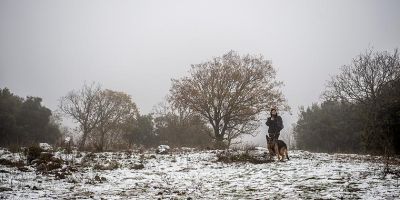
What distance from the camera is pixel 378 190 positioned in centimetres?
710

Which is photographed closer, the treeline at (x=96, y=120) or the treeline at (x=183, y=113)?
the treeline at (x=183, y=113)

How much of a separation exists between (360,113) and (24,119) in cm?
4251

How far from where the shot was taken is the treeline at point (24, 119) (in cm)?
3703

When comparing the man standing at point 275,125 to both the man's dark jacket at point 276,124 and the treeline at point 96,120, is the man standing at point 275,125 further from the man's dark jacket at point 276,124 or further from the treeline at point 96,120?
the treeline at point 96,120

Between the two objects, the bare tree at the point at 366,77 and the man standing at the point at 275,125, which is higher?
the bare tree at the point at 366,77

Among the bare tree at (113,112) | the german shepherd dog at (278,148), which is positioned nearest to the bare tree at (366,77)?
the german shepherd dog at (278,148)

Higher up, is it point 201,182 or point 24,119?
point 24,119

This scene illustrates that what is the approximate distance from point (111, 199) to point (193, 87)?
20770 millimetres

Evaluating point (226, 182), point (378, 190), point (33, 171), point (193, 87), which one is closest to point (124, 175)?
point (33, 171)

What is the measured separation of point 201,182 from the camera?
402 inches

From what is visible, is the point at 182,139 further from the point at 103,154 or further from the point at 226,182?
the point at 226,182

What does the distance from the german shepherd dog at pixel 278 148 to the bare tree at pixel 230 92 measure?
484 inches

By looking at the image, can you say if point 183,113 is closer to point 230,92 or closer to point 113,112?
point 113,112

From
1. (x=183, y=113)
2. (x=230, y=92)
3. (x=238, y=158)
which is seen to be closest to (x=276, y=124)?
(x=238, y=158)
